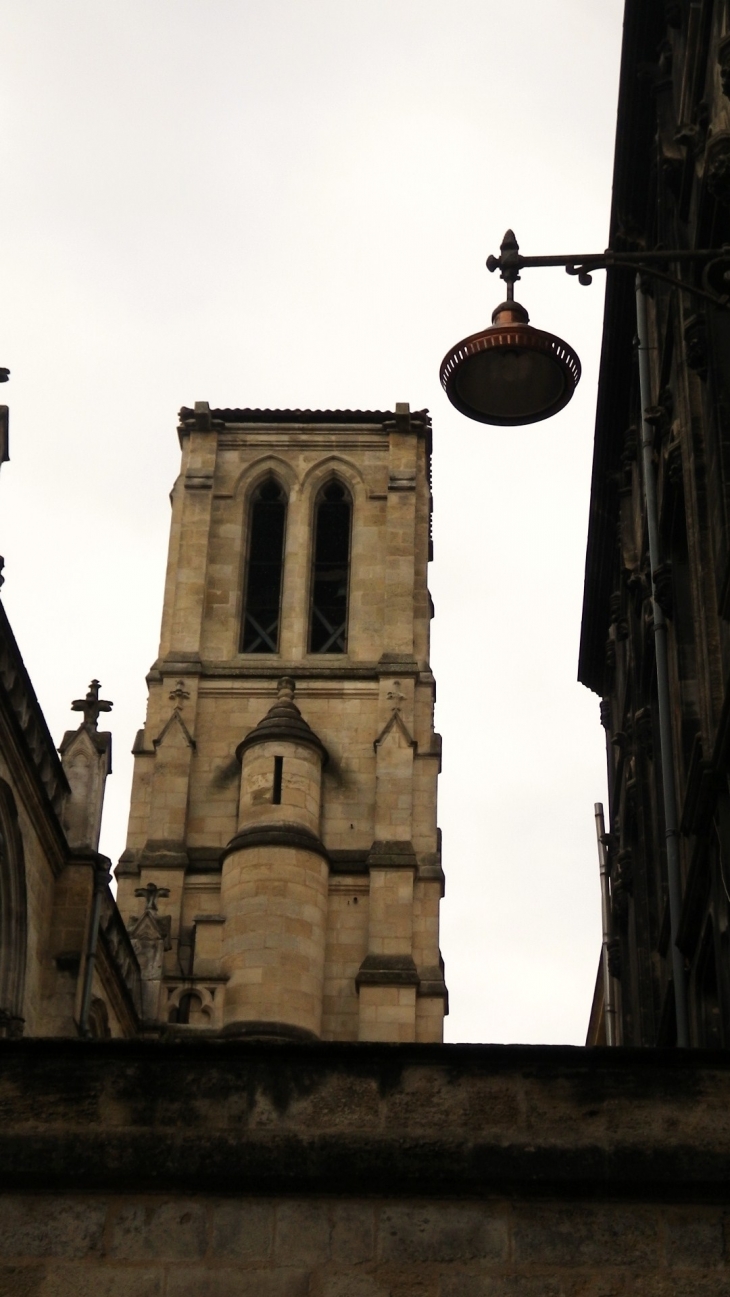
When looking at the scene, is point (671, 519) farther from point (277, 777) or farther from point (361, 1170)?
point (277, 777)

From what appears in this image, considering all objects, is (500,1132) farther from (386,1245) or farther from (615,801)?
(615,801)

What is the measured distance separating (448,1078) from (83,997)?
16.0 metres

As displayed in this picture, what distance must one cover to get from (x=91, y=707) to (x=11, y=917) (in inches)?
203

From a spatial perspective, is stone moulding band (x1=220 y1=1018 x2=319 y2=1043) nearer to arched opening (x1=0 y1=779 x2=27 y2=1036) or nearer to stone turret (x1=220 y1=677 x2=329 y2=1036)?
stone turret (x1=220 y1=677 x2=329 y2=1036)

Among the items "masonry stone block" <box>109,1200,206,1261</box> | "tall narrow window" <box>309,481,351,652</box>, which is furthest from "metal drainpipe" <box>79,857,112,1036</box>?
"tall narrow window" <box>309,481,351,652</box>

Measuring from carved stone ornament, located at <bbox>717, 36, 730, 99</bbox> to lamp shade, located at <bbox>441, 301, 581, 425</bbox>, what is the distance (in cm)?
371

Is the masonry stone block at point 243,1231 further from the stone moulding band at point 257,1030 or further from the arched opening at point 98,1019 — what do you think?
the stone moulding band at point 257,1030

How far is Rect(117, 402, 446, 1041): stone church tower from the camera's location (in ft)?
120

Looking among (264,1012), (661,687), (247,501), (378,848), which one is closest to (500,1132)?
Result: (661,687)

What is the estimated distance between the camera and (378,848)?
128 feet

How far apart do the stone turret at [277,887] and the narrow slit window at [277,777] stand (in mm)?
20

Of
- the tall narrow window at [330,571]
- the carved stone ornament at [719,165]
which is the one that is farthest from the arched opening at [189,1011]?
the carved stone ornament at [719,165]

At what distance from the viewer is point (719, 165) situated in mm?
14078

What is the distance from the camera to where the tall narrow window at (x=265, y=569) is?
145ft
